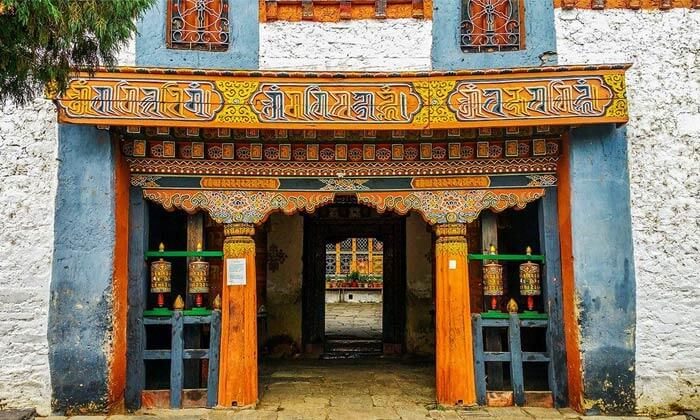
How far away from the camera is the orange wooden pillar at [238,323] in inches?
210

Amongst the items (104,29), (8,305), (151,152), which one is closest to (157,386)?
(8,305)

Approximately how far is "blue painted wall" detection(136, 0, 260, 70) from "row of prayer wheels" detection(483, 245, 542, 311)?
2944 mm

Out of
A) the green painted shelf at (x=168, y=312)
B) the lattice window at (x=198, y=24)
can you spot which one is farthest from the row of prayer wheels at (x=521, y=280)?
the lattice window at (x=198, y=24)

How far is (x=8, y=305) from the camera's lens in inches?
201

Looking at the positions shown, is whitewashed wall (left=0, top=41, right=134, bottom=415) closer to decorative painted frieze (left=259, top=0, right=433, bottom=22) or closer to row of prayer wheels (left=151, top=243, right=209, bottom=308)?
row of prayer wheels (left=151, top=243, right=209, bottom=308)

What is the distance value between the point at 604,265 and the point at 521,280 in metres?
0.76

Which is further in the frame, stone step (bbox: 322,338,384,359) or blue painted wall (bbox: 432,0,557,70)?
stone step (bbox: 322,338,384,359)

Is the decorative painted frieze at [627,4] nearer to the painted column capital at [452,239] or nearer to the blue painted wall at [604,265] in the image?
the blue painted wall at [604,265]

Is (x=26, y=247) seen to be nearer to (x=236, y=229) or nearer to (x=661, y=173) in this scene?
(x=236, y=229)

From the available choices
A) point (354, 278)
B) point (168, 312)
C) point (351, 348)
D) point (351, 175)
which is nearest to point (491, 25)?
point (351, 175)

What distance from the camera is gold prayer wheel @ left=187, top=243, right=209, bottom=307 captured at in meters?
5.64

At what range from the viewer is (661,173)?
17.4ft

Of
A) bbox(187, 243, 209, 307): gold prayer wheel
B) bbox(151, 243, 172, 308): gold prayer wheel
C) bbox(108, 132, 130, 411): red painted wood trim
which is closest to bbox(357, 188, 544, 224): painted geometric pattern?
bbox(187, 243, 209, 307): gold prayer wheel

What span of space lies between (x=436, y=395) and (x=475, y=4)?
3752 mm
